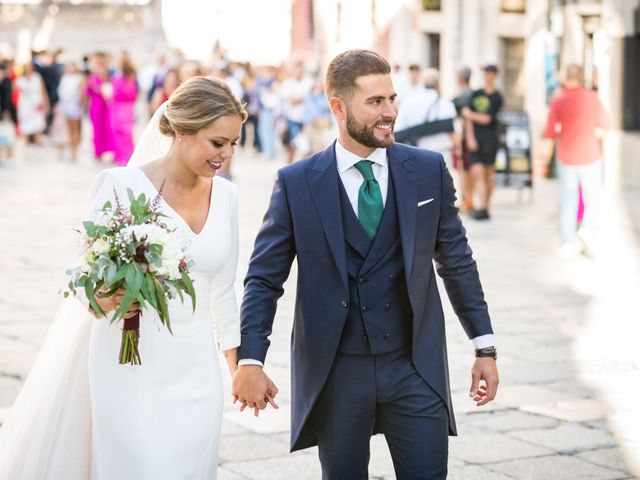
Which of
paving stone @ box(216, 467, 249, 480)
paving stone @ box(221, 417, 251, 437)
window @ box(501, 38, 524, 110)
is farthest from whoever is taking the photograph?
window @ box(501, 38, 524, 110)

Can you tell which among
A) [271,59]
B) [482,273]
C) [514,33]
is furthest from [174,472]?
[271,59]

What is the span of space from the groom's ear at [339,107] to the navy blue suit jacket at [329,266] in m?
0.11

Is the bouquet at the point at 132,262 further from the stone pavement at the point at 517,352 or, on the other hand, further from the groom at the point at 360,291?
the stone pavement at the point at 517,352

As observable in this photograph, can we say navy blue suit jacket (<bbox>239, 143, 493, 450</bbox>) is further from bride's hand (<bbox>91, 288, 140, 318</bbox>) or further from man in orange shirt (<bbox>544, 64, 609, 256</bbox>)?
man in orange shirt (<bbox>544, 64, 609, 256</bbox>)

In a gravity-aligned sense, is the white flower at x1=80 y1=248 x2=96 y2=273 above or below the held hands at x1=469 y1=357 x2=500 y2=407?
above

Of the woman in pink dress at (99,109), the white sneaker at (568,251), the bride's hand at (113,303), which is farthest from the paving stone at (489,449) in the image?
the woman in pink dress at (99,109)

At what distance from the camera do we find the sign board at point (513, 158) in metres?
18.1

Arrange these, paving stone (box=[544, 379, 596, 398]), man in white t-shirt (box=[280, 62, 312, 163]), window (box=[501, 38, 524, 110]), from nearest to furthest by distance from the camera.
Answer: paving stone (box=[544, 379, 596, 398]) < man in white t-shirt (box=[280, 62, 312, 163]) < window (box=[501, 38, 524, 110])

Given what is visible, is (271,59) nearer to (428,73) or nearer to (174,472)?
(428,73)

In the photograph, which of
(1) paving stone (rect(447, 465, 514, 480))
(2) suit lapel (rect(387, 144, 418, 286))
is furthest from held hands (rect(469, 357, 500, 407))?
(1) paving stone (rect(447, 465, 514, 480))

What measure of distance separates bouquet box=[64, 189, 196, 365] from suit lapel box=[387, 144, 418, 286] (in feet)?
2.17

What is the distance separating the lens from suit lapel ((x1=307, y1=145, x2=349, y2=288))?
14.3ft

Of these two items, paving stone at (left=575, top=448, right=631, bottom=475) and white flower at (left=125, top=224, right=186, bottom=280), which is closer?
white flower at (left=125, top=224, right=186, bottom=280)

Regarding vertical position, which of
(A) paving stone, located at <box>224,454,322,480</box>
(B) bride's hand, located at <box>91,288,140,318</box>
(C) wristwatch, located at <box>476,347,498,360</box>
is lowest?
(A) paving stone, located at <box>224,454,322,480</box>
